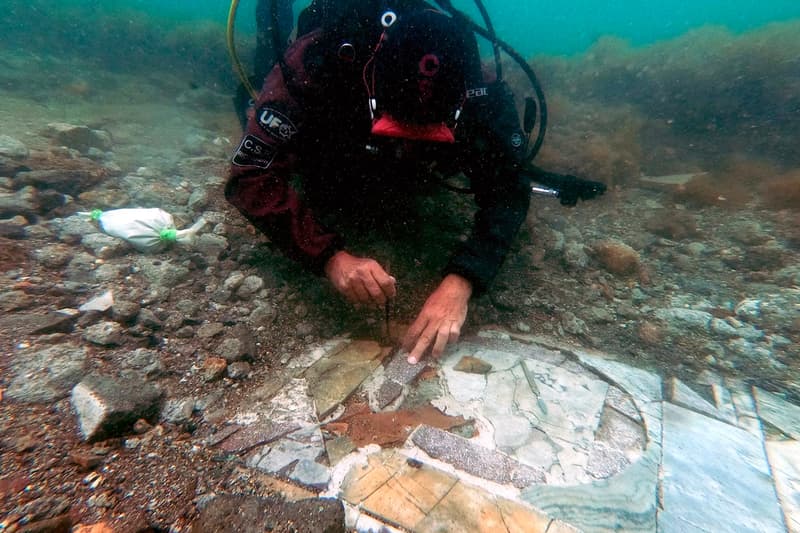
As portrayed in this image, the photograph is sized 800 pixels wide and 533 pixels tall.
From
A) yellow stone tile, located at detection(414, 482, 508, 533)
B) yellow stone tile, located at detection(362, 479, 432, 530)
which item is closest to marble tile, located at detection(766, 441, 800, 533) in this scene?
yellow stone tile, located at detection(414, 482, 508, 533)

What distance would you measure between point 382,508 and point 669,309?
2.34m

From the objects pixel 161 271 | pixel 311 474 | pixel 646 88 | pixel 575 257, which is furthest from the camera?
pixel 646 88

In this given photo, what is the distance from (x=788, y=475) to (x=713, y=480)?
1.06 ft

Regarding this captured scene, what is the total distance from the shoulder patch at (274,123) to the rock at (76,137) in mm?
2931

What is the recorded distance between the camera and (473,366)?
191 cm

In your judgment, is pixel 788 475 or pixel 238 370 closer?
pixel 788 475

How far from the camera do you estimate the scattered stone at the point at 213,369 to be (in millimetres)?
1688

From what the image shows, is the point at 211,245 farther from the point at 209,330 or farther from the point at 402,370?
the point at 402,370

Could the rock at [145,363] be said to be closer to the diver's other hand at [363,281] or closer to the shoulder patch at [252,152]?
the diver's other hand at [363,281]

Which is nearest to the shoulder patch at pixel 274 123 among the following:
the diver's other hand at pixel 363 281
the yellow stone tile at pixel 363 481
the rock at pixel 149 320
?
the diver's other hand at pixel 363 281

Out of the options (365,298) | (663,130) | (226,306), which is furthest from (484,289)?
(663,130)

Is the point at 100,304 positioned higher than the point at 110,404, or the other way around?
the point at 100,304

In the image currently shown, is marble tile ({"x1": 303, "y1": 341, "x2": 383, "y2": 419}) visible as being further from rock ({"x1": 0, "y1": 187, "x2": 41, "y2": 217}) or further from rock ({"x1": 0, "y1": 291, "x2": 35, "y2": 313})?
rock ({"x1": 0, "y1": 187, "x2": 41, "y2": 217})

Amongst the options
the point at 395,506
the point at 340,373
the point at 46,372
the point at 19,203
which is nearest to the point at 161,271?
the point at 46,372
